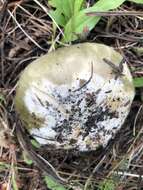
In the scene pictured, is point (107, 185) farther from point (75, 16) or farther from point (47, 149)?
point (75, 16)

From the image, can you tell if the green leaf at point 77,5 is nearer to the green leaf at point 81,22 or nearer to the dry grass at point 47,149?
the green leaf at point 81,22

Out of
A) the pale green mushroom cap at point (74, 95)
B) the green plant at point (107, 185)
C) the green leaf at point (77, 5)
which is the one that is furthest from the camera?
the green plant at point (107, 185)

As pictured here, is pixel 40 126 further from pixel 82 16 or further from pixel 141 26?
pixel 141 26

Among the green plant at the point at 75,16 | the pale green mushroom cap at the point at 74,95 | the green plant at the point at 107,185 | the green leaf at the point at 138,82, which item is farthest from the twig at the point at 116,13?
the green plant at the point at 107,185

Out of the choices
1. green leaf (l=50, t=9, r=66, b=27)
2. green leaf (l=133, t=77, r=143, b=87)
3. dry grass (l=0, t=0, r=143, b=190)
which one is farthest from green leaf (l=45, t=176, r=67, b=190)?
green leaf (l=50, t=9, r=66, b=27)

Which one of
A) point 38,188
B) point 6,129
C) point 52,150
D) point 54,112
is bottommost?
point 38,188

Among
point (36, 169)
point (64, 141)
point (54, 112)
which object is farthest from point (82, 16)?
point (36, 169)
